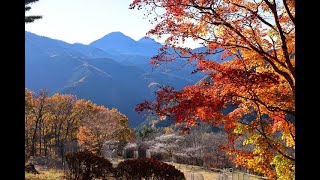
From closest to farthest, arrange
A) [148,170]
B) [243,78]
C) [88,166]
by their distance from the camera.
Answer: [243,78], [148,170], [88,166]

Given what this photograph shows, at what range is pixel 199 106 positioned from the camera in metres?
7.91

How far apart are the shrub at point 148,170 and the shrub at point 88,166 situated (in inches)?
47.0

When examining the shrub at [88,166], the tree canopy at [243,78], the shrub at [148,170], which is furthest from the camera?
the shrub at [88,166]

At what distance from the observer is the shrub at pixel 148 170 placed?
13055 mm

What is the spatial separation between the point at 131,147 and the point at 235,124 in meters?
41.1

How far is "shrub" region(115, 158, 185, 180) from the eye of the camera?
13.1 metres

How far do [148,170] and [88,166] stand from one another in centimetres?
357

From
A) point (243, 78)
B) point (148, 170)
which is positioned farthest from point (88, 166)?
point (243, 78)

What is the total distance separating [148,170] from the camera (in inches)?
523

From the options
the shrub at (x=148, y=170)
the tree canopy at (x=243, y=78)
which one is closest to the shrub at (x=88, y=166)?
the shrub at (x=148, y=170)

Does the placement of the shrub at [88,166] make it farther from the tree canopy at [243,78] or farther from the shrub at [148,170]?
the tree canopy at [243,78]

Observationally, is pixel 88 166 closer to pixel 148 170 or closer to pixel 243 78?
pixel 148 170
